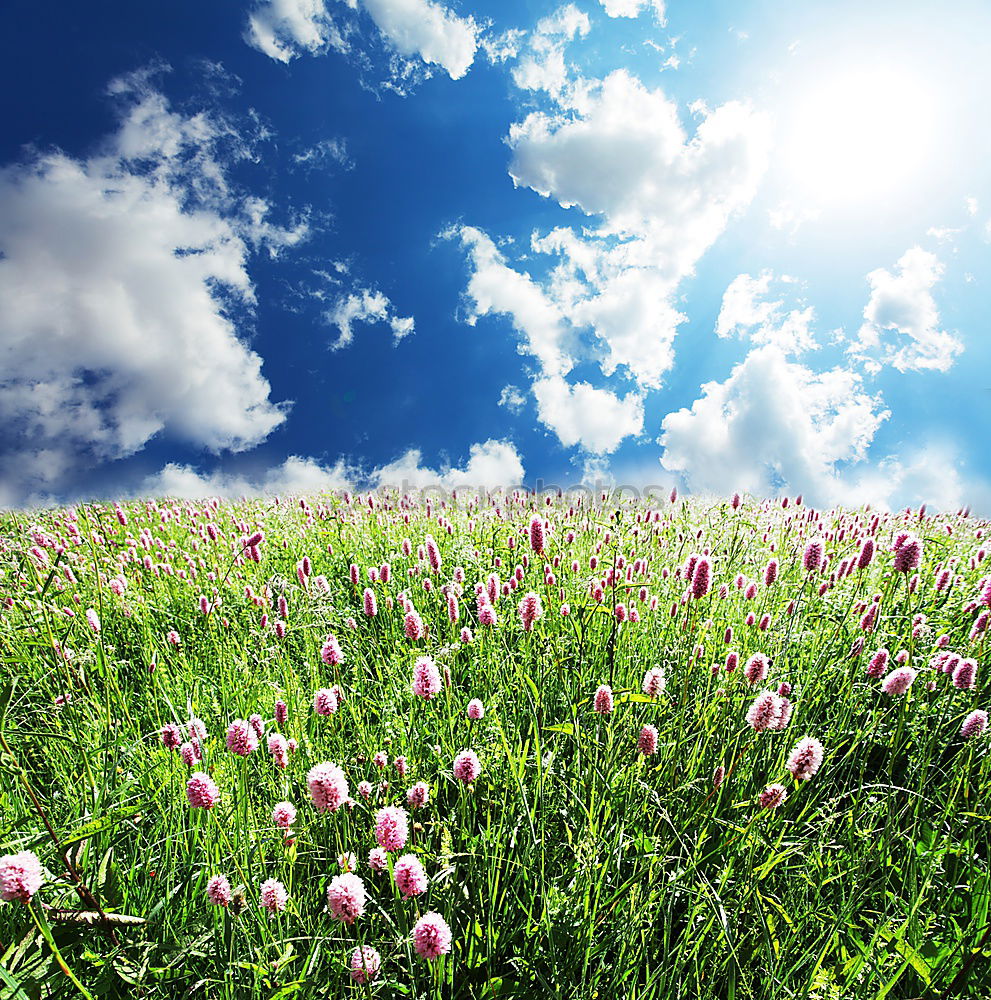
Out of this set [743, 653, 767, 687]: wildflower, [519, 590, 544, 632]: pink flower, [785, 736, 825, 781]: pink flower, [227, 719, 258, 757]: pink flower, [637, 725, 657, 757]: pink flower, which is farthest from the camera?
[519, 590, 544, 632]: pink flower

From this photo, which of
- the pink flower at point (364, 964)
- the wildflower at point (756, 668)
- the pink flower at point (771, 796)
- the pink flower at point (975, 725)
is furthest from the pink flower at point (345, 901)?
the pink flower at point (975, 725)

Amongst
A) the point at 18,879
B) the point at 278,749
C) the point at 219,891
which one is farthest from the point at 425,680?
the point at 18,879

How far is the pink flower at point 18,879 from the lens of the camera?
1.23 metres

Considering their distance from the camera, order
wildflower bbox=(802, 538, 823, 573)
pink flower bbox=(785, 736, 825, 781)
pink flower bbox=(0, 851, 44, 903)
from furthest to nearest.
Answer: wildflower bbox=(802, 538, 823, 573) < pink flower bbox=(785, 736, 825, 781) < pink flower bbox=(0, 851, 44, 903)

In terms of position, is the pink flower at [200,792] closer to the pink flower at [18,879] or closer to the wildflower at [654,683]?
the pink flower at [18,879]

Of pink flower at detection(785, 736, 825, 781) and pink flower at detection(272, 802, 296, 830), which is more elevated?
pink flower at detection(785, 736, 825, 781)

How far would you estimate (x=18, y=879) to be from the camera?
1.25m

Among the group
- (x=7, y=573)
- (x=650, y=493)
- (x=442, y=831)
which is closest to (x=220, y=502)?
(x=7, y=573)

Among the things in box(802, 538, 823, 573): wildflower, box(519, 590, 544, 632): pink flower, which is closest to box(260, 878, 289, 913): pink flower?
box(519, 590, 544, 632): pink flower

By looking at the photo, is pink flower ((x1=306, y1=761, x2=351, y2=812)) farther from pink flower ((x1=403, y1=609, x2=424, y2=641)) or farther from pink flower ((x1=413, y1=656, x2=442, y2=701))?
pink flower ((x1=403, y1=609, x2=424, y2=641))

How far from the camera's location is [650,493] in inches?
311

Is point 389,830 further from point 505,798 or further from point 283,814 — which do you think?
point 505,798

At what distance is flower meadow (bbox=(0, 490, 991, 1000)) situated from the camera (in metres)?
1.71

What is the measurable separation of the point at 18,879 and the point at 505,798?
5.17ft
